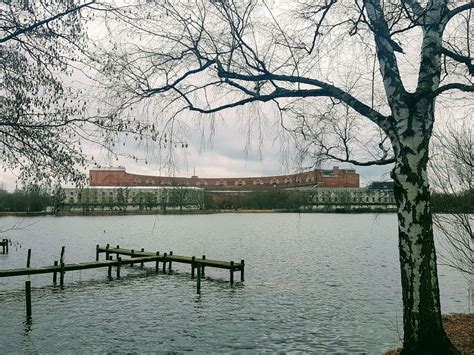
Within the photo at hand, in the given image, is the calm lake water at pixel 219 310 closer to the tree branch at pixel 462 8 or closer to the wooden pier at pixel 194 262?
the wooden pier at pixel 194 262

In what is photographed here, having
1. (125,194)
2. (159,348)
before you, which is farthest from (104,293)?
(125,194)

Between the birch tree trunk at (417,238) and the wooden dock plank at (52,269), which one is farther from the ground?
the birch tree trunk at (417,238)

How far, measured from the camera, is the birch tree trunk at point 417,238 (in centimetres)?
782

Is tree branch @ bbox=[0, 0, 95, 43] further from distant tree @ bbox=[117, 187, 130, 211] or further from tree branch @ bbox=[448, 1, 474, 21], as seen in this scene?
distant tree @ bbox=[117, 187, 130, 211]

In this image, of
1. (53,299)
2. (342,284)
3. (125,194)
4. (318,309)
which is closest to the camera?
(318,309)

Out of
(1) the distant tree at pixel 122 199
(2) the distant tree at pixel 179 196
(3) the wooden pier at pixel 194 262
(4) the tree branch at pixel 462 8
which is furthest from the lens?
(1) the distant tree at pixel 122 199

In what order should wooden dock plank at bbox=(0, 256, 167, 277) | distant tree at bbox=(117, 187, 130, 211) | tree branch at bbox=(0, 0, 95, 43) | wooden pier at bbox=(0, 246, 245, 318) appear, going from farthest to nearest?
distant tree at bbox=(117, 187, 130, 211) < wooden pier at bbox=(0, 246, 245, 318) < wooden dock plank at bbox=(0, 256, 167, 277) < tree branch at bbox=(0, 0, 95, 43)

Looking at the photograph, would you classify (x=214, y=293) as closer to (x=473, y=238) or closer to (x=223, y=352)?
(x=223, y=352)

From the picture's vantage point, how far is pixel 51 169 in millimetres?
7059

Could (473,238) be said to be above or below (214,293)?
above

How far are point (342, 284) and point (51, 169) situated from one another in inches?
895

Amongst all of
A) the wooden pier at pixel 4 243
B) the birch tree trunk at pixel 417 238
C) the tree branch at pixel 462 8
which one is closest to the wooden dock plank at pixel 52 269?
the wooden pier at pixel 4 243

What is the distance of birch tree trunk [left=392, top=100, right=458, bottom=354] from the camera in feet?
25.6

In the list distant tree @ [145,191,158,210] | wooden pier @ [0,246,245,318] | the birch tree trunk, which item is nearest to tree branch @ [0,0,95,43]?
the birch tree trunk
